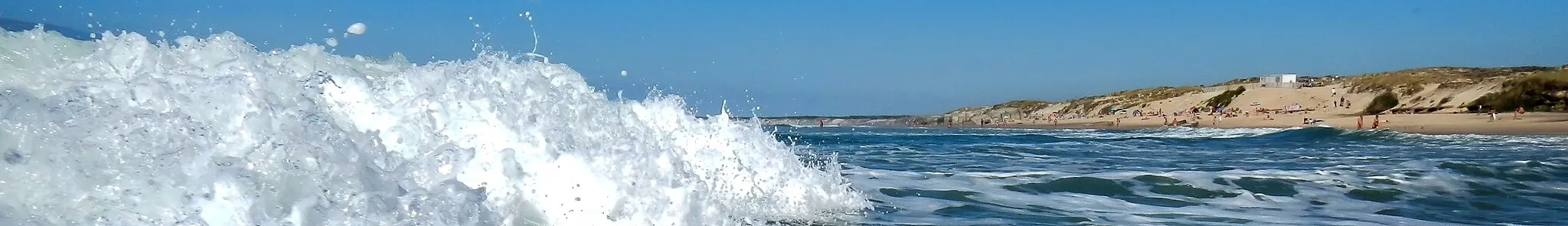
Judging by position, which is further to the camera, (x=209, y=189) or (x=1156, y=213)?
(x=1156, y=213)

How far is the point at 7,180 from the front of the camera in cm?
265

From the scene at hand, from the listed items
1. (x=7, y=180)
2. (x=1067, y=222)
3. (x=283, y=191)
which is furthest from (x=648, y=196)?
(x=1067, y=222)

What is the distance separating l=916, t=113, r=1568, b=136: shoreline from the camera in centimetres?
2441

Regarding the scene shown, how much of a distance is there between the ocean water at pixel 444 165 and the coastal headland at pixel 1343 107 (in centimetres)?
2024

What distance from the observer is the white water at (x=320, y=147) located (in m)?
2.70

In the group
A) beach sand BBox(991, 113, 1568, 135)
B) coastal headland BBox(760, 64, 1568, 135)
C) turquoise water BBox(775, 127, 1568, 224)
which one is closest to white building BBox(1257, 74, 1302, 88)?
coastal headland BBox(760, 64, 1568, 135)

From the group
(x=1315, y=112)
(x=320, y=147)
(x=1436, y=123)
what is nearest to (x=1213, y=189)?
(x=320, y=147)

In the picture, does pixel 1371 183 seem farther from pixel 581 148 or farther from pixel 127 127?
pixel 127 127

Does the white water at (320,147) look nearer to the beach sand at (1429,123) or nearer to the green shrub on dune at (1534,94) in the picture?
the beach sand at (1429,123)

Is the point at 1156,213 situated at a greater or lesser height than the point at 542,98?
lesser

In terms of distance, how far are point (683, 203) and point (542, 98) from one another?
0.92 meters

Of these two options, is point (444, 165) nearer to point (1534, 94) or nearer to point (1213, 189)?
point (1213, 189)

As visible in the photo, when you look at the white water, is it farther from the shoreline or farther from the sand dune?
the sand dune

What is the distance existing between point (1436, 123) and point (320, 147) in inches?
1223
